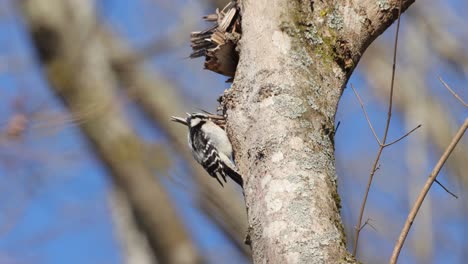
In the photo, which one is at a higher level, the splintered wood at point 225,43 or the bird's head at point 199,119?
the bird's head at point 199,119

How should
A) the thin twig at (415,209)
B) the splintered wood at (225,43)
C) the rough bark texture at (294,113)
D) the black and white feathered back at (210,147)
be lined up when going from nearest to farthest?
the thin twig at (415,209) < the rough bark texture at (294,113) < the splintered wood at (225,43) < the black and white feathered back at (210,147)

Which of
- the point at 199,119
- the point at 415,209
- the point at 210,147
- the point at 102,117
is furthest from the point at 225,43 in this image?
the point at 102,117

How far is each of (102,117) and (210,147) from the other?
269 centimetres

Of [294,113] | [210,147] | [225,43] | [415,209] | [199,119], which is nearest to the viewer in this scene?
[415,209]

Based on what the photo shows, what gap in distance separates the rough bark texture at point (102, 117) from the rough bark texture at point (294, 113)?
3490 millimetres

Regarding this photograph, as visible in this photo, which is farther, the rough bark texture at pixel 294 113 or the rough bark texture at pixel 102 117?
the rough bark texture at pixel 102 117

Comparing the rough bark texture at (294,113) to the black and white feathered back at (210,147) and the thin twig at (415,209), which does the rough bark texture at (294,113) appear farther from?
the black and white feathered back at (210,147)

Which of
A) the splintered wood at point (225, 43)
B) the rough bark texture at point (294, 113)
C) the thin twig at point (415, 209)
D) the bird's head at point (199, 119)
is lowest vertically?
the thin twig at point (415, 209)

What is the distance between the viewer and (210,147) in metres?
3.89

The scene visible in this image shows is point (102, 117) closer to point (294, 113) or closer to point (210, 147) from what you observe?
point (210, 147)

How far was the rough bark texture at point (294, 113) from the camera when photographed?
84.0 inches

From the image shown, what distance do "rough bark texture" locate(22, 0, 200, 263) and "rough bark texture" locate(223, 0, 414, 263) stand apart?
3490 mm

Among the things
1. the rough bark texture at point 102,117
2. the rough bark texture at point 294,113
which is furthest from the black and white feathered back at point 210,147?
the rough bark texture at point 102,117

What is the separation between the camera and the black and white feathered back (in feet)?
11.5
